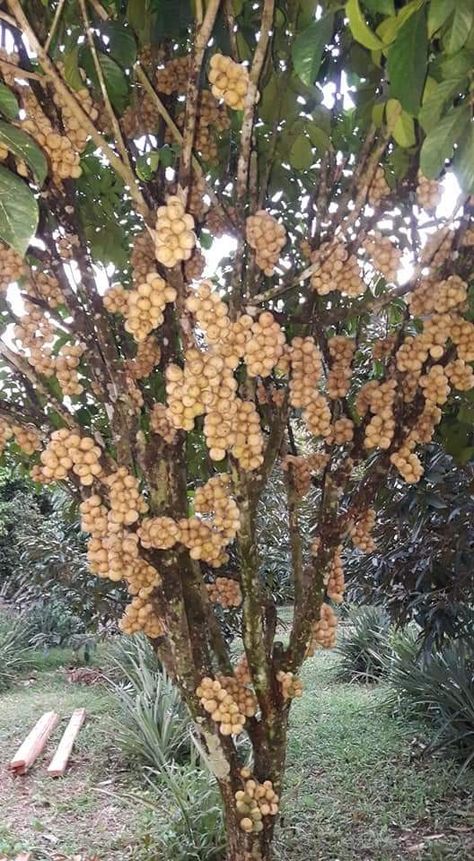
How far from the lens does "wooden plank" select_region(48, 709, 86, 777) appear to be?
4.11 meters

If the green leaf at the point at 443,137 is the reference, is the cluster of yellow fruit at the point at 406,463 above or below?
below

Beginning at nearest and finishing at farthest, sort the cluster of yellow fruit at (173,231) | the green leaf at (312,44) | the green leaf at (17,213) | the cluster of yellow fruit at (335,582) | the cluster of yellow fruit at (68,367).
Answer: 1. the green leaf at (17,213)
2. the green leaf at (312,44)
3. the cluster of yellow fruit at (173,231)
4. the cluster of yellow fruit at (68,367)
5. the cluster of yellow fruit at (335,582)

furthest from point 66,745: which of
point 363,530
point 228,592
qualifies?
point 363,530

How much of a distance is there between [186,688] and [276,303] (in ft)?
3.76

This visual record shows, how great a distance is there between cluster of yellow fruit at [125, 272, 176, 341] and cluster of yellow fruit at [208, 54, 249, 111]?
0.32 meters

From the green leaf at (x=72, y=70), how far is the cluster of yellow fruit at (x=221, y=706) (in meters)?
1.23

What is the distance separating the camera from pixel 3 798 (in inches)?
150

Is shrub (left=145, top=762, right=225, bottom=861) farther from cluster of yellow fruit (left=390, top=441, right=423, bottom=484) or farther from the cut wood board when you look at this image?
cluster of yellow fruit (left=390, top=441, right=423, bottom=484)

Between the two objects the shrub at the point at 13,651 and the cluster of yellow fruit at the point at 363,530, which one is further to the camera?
the shrub at the point at 13,651

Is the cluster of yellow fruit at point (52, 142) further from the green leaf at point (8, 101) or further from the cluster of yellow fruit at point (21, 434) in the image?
the cluster of yellow fruit at point (21, 434)

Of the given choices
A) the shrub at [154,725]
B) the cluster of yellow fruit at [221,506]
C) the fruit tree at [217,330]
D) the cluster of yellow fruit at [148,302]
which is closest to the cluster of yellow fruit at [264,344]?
the fruit tree at [217,330]

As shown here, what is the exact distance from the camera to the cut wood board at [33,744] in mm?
4074

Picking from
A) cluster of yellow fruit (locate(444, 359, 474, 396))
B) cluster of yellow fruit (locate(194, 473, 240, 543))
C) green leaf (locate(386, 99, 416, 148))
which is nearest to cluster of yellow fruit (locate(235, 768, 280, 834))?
cluster of yellow fruit (locate(194, 473, 240, 543))

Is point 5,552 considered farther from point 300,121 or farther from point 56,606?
point 300,121
